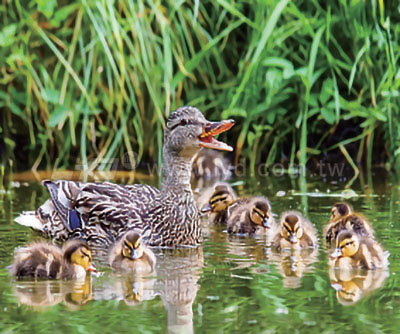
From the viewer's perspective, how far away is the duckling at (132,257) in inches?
199

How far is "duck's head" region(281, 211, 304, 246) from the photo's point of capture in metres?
5.61

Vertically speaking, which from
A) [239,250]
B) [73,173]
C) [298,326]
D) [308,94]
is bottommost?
[298,326]

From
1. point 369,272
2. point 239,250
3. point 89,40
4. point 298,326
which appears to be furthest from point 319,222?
point 89,40

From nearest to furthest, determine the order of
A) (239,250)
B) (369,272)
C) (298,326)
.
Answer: (298,326)
(369,272)
(239,250)

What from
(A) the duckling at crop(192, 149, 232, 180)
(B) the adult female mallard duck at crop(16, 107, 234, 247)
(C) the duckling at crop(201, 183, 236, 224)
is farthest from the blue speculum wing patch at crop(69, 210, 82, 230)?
(A) the duckling at crop(192, 149, 232, 180)

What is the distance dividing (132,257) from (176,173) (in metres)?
1.11

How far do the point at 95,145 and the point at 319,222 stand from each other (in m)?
2.79

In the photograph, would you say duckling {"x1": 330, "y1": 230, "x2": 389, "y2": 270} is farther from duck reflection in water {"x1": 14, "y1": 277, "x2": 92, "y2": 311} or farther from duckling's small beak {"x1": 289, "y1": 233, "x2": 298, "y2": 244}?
duck reflection in water {"x1": 14, "y1": 277, "x2": 92, "y2": 311}

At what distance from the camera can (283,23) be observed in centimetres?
837

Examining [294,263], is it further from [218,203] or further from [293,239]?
[218,203]

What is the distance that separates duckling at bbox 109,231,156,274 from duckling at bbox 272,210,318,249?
2.83ft

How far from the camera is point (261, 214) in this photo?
6172mm

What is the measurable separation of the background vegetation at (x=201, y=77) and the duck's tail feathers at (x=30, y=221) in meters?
1.76

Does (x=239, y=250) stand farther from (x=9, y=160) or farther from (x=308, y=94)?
(x=9, y=160)
